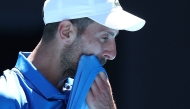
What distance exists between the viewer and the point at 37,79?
8.11 feet

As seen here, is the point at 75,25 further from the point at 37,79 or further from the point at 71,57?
the point at 37,79

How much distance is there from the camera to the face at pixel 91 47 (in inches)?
102

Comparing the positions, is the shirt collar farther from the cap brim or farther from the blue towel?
the cap brim

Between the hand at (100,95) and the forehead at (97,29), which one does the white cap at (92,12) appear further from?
the hand at (100,95)

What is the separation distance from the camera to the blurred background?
4.07 m

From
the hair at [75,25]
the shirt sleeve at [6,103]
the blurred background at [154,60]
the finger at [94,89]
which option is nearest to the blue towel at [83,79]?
the finger at [94,89]

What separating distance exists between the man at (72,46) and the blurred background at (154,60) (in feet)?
4.51

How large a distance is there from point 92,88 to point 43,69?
9.7 inches

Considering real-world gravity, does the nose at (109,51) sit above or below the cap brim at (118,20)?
below

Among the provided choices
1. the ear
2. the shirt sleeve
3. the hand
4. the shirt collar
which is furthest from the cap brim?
the shirt sleeve

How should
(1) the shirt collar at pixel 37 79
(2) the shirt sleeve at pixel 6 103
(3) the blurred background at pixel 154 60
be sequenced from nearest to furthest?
(2) the shirt sleeve at pixel 6 103 < (1) the shirt collar at pixel 37 79 < (3) the blurred background at pixel 154 60

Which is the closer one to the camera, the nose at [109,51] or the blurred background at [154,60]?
the nose at [109,51]

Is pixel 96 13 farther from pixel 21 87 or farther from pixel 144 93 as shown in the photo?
pixel 144 93

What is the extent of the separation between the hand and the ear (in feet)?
0.72
